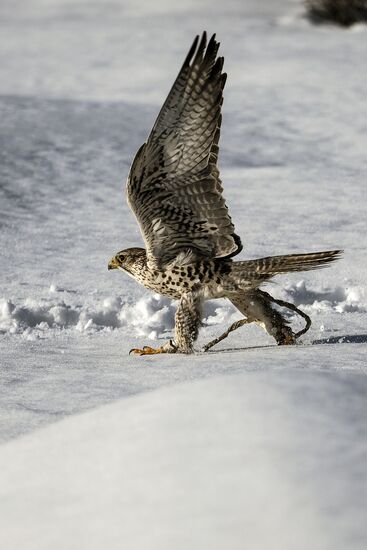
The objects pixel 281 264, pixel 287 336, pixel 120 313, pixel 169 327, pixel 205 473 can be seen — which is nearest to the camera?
pixel 205 473

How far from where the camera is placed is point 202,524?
236cm

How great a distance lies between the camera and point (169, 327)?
558 cm

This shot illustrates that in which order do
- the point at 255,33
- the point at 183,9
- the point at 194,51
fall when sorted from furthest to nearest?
the point at 183,9, the point at 255,33, the point at 194,51

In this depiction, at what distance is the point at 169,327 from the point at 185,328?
2.27 feet

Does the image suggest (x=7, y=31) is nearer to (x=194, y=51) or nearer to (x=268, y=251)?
(x=268, y=251)

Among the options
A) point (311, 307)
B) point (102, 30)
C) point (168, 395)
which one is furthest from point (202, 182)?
point (102, 30)

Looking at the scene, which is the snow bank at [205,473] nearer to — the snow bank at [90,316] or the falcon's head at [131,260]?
the falcon's head at [131,260]

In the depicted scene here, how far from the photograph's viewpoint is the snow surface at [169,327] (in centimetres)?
247

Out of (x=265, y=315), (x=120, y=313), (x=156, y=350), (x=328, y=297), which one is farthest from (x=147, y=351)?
(x=328, y=297)

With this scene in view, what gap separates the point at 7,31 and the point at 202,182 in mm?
12513

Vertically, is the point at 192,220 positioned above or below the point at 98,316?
above

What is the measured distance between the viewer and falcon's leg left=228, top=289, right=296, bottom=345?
16.6ft

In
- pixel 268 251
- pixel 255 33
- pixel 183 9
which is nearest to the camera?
pixel 268 251

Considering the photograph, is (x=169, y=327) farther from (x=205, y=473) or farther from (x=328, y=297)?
(x=205, y=473)
